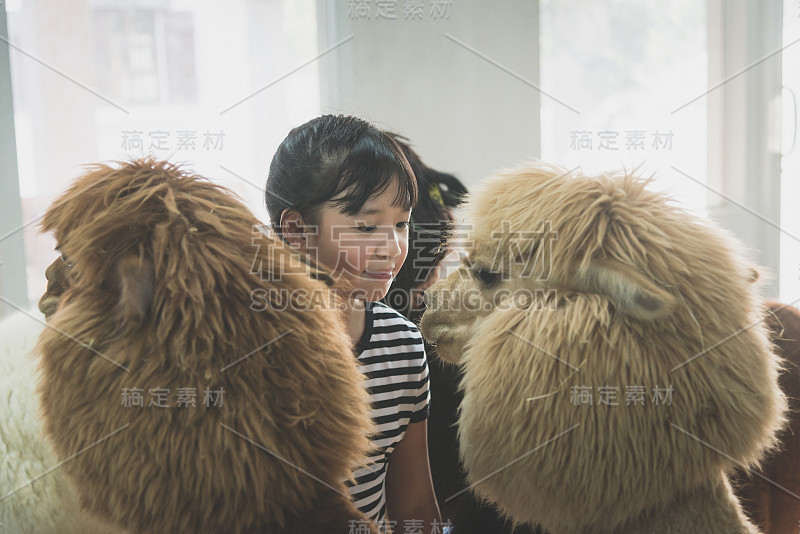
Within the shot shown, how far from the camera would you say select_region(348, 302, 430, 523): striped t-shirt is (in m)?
0.82

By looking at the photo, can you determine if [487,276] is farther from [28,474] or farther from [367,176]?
[28,474]

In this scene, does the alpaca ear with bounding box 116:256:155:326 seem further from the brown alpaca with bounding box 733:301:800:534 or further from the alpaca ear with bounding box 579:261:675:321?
the brown alpaca with bounding box 733:301:800:534

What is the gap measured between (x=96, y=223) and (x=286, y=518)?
0.32 metres

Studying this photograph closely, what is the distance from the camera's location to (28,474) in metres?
0.65

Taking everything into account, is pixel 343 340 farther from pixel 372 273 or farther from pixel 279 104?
pixel 279 104

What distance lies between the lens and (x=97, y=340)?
540 mm

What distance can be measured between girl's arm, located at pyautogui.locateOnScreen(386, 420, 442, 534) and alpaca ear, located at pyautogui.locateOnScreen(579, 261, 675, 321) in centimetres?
42

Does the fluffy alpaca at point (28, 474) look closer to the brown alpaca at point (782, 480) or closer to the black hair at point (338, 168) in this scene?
the black hair at point (338, 168)

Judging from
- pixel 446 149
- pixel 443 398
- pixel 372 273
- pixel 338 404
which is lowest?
pixel 443 398

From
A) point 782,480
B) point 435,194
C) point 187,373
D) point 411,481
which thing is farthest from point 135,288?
point 782,480

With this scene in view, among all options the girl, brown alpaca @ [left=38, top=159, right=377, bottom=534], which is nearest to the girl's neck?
the girl

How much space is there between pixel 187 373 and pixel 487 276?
0.32 meters

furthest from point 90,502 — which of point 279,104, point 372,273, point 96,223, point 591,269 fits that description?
point 279,104

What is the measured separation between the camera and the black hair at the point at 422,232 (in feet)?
3.31
